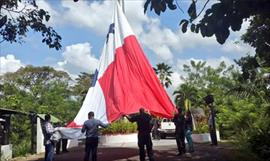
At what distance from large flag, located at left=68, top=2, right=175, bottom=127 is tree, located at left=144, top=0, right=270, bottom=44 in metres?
9.18

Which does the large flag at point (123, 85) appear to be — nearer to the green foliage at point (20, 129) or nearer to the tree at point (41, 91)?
the green foliage at point (20, 129)

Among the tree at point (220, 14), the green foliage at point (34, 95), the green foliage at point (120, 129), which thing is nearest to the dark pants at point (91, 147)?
the tree at point (220, 14)

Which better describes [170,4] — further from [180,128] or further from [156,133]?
[156,133]

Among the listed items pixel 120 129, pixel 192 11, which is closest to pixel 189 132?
pixel 192 11

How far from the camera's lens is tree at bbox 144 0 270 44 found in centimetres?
573

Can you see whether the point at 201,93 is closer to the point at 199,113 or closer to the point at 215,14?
the point at 199,113

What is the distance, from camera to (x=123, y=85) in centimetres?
1596

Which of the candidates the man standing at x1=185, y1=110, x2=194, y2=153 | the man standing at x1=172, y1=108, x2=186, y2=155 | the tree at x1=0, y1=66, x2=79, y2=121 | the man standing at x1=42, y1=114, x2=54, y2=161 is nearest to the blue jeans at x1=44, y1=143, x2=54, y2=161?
the man standing at x1=42, y1=114, x2=54, y2=161

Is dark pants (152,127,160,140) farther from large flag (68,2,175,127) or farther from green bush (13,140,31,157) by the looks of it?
large flag (68,2,175,127)

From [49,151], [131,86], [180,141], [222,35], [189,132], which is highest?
[131,86]

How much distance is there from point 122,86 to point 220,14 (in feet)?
34.1

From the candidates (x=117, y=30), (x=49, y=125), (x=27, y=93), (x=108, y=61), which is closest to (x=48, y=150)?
(x=49, y=125)

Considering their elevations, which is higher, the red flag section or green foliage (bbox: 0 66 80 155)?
green foliage (bbox: 0 66 80 155)

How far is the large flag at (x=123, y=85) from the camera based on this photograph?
15320 mm
